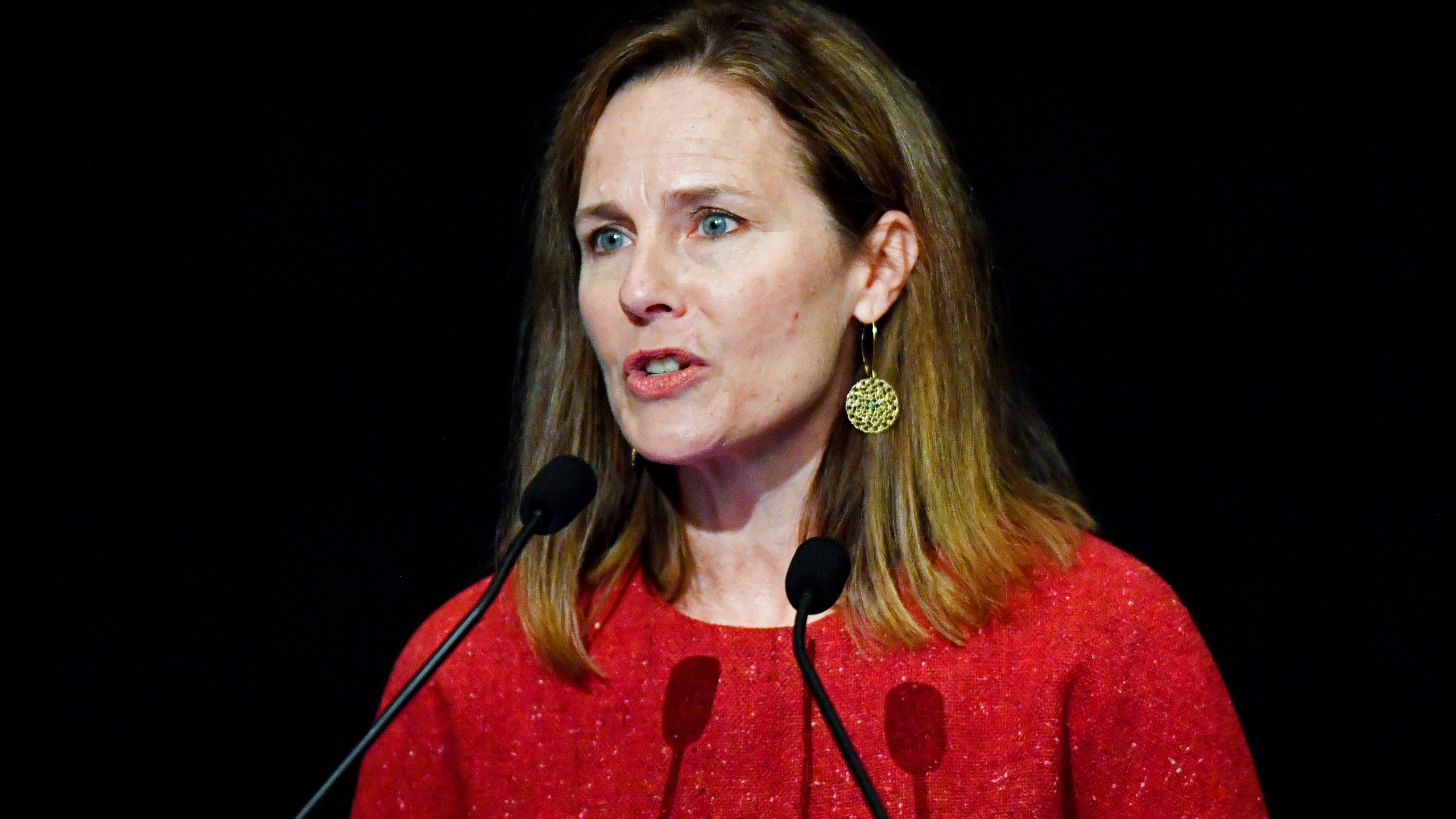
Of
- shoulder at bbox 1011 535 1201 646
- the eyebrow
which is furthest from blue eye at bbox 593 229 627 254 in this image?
shoulder at bbox 1011 535 1201 646

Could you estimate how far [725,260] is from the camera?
1769 millimetres

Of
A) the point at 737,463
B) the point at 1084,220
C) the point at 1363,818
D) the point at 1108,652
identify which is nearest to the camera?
the point at 1108,652

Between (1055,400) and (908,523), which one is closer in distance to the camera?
(908,523)

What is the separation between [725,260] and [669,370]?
0.55 ft

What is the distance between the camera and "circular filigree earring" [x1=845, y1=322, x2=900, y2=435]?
75.2 inches

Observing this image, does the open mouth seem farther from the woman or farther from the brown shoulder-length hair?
the brown shoulder-length hair

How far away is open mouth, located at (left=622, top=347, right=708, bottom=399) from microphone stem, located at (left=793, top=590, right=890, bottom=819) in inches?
16.3

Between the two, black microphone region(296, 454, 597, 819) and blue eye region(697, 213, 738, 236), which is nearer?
black microphone region(296, 454, 597, 819)

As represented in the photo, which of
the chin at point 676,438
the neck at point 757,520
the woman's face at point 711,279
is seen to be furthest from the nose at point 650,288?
the neck at point 757,520

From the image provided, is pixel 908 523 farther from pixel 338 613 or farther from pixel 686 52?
pixel 338 613

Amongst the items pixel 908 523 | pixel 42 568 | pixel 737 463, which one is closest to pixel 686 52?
pixel 737 463

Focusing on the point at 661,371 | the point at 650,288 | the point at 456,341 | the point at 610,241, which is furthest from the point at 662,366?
the point at 456,341

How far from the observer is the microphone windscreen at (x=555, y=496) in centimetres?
151

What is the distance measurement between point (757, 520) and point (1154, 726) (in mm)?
609
